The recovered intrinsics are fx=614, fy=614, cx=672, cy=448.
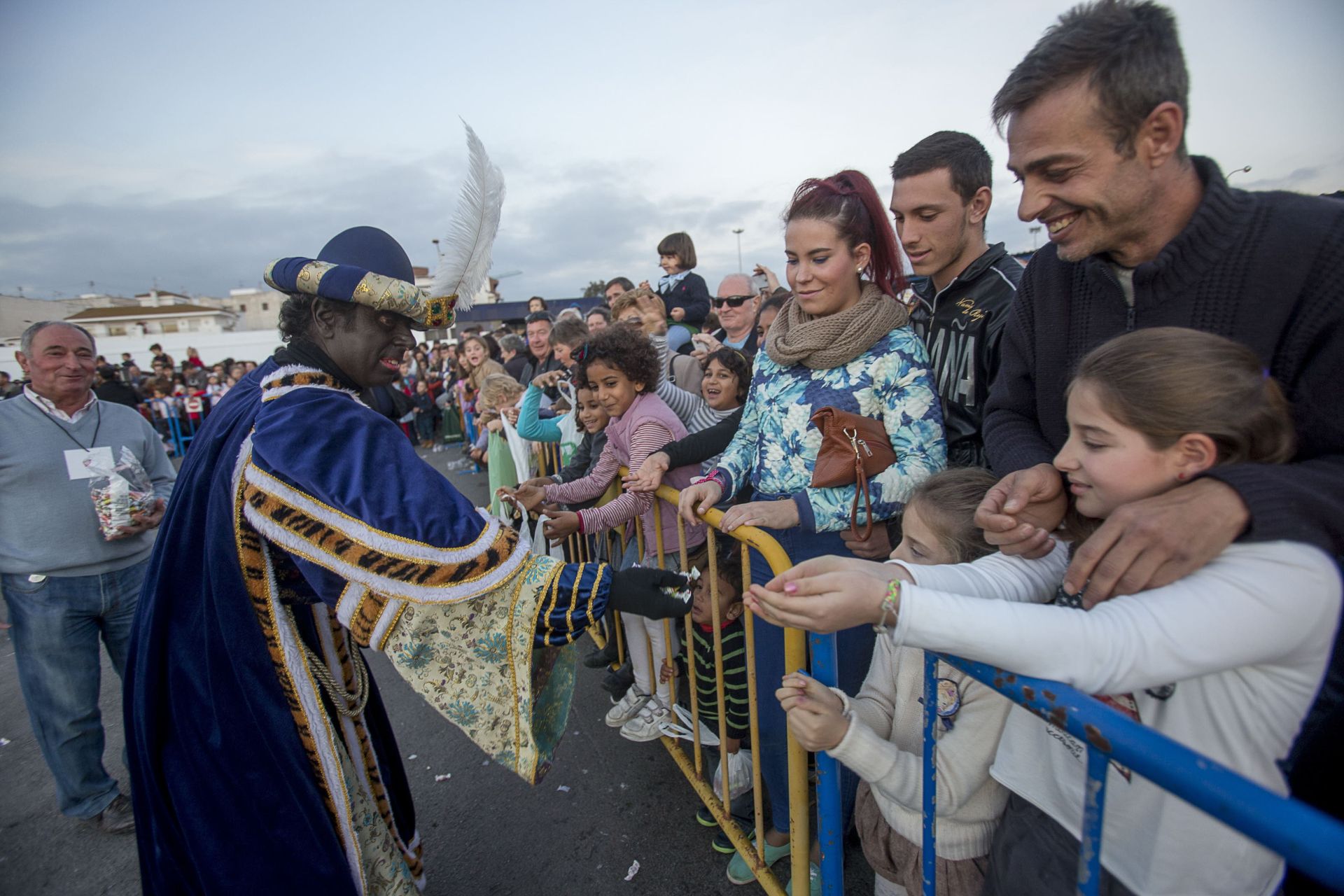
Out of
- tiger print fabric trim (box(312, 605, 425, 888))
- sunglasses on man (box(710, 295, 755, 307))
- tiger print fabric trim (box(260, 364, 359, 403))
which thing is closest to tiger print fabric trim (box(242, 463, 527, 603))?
tiger print fabric trim (box(260, 364, 359, 403))

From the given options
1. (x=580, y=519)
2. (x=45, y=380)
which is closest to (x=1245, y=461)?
(x=580, y=519)

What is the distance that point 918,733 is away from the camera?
1.50 m

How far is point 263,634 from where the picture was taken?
1.65 m

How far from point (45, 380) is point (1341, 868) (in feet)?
15.0

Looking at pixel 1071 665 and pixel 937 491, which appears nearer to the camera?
A: pixel 1071 665

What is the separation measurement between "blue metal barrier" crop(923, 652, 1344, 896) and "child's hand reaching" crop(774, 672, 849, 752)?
14.4 inches

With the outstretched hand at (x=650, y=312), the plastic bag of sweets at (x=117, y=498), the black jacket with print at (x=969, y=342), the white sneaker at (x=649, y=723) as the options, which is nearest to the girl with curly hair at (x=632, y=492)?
the white sneaker at (x=649, y=723)

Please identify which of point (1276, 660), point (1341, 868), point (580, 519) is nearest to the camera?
point (1341, 868)

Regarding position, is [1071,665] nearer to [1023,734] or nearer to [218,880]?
[1023,734]

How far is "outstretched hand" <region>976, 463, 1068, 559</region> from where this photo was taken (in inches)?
48.9

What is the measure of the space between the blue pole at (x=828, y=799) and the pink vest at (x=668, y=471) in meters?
1.31

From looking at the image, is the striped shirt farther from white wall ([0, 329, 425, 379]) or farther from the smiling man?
white wall ([0, 329, 425, 379])

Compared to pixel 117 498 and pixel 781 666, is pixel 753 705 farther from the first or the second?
pixel 117 498

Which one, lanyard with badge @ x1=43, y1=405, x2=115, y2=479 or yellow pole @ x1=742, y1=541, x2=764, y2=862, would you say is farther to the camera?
lanyard with badge @ x1=43, y1=405, x2=115, y2=479
